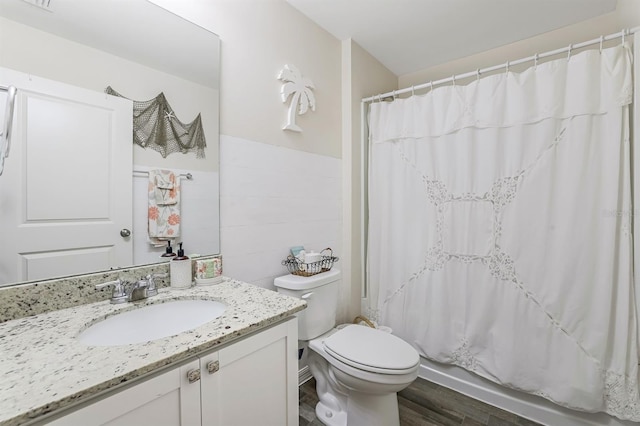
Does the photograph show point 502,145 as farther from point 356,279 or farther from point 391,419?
point 391,419

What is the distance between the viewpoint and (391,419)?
55.1 inches

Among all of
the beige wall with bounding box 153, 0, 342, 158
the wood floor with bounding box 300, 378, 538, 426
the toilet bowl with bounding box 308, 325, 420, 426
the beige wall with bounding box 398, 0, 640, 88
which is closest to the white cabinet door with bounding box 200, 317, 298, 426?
the toilet bowl with bounding box 308, 325, 420, 426

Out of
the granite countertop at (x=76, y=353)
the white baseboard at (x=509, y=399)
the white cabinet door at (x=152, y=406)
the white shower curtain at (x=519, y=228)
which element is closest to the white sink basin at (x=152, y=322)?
the granite countertop at (x=76, y=353)

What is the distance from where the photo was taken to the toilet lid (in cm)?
126

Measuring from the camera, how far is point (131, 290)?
1022 millimetres

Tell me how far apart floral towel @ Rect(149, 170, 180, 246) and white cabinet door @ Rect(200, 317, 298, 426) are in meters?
0.64

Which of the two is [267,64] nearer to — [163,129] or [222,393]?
[163,129]

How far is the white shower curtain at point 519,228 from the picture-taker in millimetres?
1385

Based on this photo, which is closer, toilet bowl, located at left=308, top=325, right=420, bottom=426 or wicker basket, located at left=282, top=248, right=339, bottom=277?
toilet bowl, located at left=308, top=325, right=420, bottom=426

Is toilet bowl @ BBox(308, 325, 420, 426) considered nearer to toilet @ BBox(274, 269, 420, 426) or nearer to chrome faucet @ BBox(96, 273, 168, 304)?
toilet @ BBox(274, 269, 420, 426)

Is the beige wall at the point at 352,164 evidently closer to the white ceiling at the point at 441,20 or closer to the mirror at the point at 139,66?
the white ceiling at the point at 441,20

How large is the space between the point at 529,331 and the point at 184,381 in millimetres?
1760

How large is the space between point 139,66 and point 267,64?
68 centimetres

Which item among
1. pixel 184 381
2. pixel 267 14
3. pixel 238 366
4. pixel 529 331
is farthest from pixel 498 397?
pixel 267 14
